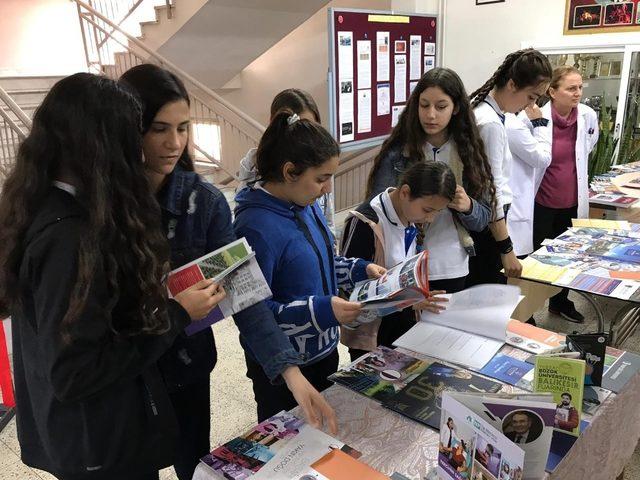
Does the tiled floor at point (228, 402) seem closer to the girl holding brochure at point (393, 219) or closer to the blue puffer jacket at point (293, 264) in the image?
the girl holding brochure at point (393, 219)

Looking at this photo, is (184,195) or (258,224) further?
(258,224)

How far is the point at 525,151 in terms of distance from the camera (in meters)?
2.44

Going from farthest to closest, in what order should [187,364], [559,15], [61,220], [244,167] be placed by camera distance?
1. [559,15]
2. [244,167]
3. [187,364]
4. [61,220]

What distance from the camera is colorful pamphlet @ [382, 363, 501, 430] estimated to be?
1.15 m

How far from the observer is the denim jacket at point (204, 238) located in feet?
3.67

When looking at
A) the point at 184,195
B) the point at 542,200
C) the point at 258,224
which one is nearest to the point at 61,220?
the point at 184,195

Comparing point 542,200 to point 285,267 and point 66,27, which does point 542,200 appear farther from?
point 66,27

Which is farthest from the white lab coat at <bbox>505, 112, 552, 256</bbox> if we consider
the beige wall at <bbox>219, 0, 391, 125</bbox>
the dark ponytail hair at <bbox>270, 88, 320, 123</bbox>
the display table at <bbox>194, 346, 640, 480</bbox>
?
the beige wall at <bbox>219, 0, 391, 125</bbox>

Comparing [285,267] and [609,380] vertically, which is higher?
[285,267]

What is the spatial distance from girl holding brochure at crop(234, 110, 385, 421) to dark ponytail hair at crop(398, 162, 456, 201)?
35 cm

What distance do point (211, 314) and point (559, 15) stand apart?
434 cm

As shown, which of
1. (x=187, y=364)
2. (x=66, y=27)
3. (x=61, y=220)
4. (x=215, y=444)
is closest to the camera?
(x=61, y=220)

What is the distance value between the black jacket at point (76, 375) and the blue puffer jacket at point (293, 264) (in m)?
0.34

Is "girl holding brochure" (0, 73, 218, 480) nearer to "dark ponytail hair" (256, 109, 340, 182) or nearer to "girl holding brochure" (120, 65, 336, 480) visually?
"girl holding brochure" (120, 65, 336, 480)
